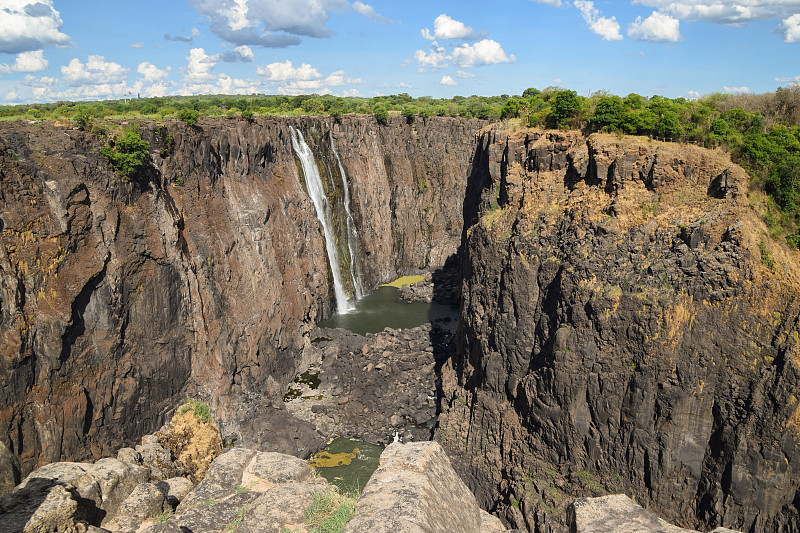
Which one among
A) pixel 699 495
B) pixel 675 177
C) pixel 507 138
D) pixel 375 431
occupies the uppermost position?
pixel 507 138

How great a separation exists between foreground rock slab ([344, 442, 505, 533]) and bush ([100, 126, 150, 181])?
21.3 metres

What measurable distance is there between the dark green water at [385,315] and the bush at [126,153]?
19170mm

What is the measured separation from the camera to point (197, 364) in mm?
27531

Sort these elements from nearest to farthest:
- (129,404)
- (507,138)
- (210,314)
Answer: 1. (129,404)
2. (507,138)
3. (210,314)

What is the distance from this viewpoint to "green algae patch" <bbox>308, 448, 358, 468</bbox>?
25.0m

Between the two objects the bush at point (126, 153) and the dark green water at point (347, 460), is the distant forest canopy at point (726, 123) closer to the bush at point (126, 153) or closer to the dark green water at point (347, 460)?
the bush at point (126, 153)

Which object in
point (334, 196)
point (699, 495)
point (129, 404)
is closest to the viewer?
point (699, 495)

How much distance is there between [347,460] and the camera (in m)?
25.4

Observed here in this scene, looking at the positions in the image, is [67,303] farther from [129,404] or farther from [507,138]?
[507,138]

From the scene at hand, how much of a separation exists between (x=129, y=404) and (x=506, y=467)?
57.6 ft

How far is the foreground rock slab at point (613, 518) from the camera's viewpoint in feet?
28.0

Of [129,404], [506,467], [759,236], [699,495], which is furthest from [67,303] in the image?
[759,236]

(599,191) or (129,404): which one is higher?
(599,191)

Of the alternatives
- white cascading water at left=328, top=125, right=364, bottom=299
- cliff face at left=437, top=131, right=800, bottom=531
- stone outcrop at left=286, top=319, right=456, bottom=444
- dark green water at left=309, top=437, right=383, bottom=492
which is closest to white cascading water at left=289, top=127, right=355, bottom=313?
white cascading water at left=328, top=125, right=364, bottom=299
